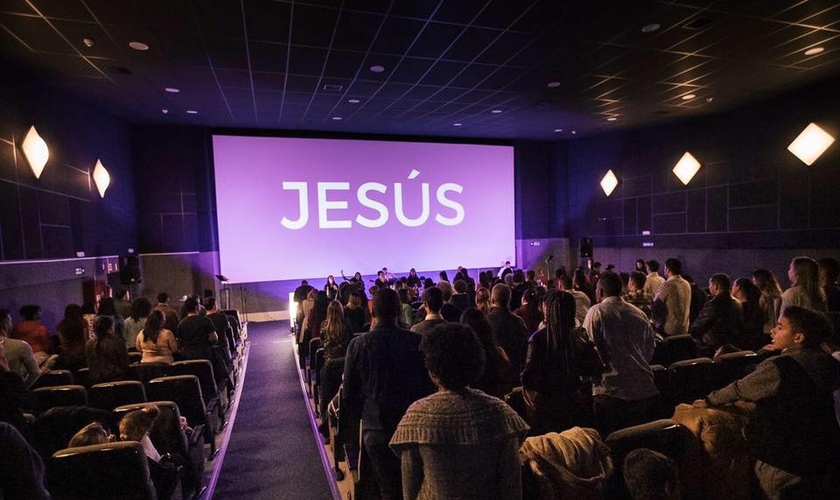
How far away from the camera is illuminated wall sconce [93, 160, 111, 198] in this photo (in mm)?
7289

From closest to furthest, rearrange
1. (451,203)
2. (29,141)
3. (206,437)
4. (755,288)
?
(206,437), (755,288), (29,141), (451,203)

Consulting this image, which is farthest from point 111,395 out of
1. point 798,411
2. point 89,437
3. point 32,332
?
point 798,411

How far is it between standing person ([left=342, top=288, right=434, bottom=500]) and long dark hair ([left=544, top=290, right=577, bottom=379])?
669 millimetres

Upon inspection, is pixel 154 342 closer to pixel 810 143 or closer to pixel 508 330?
pixel 508 330

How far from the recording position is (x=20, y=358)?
10.8 ft

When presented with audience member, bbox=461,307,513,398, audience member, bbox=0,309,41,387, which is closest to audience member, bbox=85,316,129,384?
audience member, bbox=0,309,41,387

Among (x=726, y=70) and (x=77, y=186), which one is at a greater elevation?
(x=726, y=70)

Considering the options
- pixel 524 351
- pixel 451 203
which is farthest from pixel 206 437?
pixel 451 203

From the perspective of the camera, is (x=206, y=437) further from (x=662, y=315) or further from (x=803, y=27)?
(x=803, y=27)

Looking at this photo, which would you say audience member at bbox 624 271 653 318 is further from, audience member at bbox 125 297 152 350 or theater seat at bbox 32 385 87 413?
audience member at bbox 125 297 152 350

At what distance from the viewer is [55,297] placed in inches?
230

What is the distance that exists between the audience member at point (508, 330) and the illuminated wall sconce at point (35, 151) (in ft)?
19.7

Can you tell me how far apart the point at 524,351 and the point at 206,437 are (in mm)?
2714

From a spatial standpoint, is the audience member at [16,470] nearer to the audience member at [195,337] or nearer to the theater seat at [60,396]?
the theater seat at [60,396]
